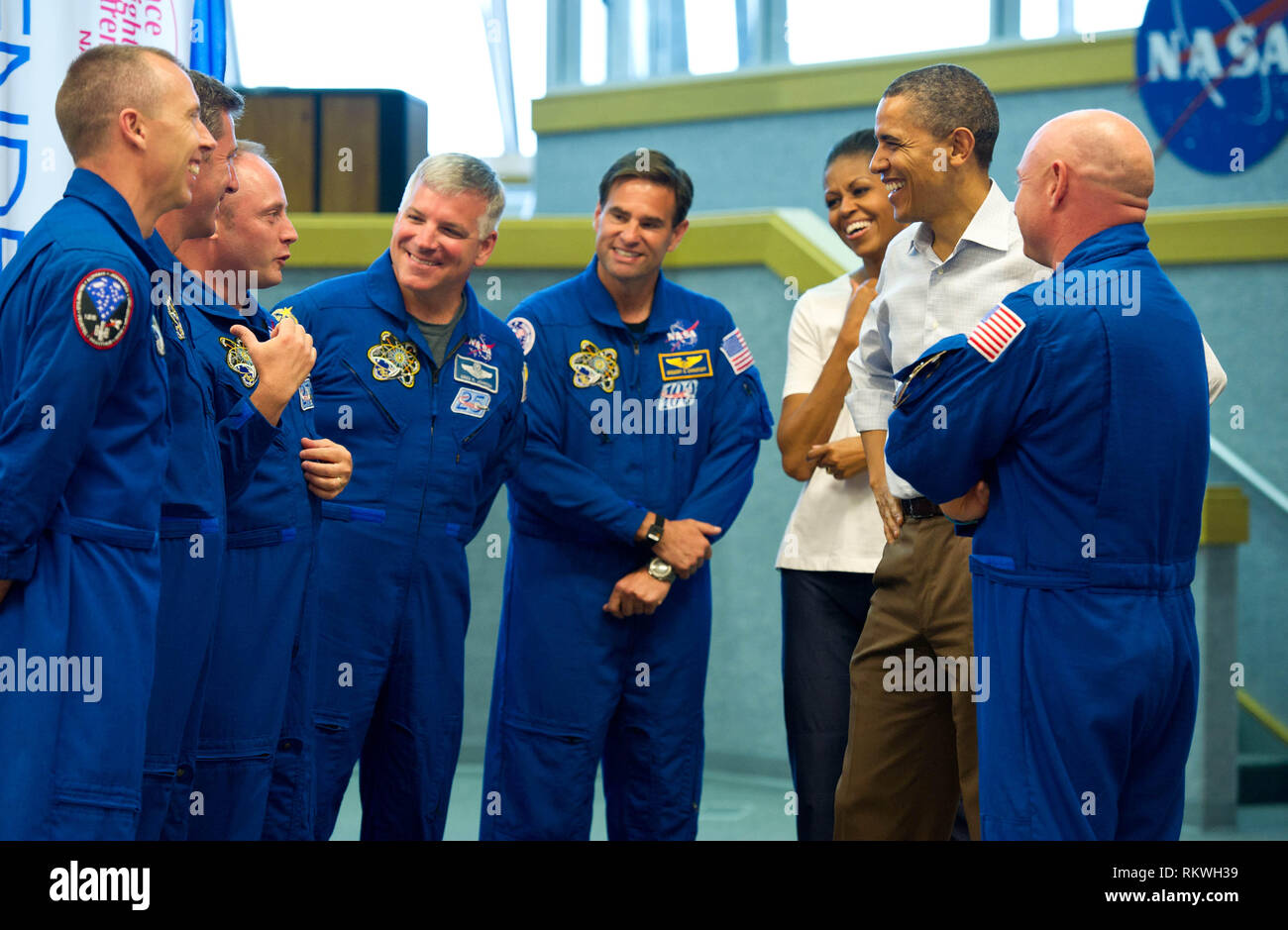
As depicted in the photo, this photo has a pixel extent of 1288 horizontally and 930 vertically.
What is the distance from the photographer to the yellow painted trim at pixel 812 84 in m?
6.55

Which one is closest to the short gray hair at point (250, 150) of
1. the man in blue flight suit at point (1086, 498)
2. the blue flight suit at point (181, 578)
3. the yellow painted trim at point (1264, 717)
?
the blue flight suit at point (181, 578)

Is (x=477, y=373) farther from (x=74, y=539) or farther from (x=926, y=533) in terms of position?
(x=74, y=539)

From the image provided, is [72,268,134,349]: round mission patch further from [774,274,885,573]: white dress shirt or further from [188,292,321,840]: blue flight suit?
[774,274,885,573]: white dress shirt

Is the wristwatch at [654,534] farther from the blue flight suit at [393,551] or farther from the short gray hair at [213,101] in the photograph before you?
the short gray hair at [213,101]

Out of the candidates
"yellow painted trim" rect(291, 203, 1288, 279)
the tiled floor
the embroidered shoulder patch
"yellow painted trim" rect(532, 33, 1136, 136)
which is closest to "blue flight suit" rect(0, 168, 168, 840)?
the embroidered shoulder patch

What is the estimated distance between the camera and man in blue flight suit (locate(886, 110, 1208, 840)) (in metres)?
1.82

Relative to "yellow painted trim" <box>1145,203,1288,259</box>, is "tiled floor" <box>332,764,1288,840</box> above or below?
below

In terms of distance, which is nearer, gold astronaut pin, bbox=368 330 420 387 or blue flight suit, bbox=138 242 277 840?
blue flight suit, bbox=138 242 277 840

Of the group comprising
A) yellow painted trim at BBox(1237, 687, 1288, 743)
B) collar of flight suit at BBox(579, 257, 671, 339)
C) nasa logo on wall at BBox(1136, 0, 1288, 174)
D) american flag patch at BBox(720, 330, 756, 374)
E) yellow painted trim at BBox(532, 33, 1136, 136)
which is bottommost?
yellow painted trim at BBox(1237, 687, 1288, 743)

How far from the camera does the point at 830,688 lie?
9.48 ft

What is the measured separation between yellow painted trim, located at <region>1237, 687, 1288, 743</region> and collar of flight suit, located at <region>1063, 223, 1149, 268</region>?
3.30 meters

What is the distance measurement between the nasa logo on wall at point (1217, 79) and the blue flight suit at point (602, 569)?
4197 millimetres

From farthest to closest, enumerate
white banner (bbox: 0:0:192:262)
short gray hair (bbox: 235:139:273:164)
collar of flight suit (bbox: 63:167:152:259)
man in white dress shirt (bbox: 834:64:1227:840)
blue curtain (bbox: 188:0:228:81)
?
blue curtain (bbox: 188:0:228:81)
white banner (bbox: 0:0:192:262)
short gray hair (bbox: 235:139:273:164)
man in white dress shirt (bbox: 834:64:1227:840)
collar of flight suit (bbox: 63:167:152:259)

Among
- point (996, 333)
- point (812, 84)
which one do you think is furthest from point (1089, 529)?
point (812, 84)
